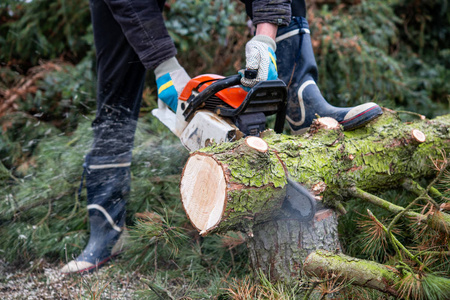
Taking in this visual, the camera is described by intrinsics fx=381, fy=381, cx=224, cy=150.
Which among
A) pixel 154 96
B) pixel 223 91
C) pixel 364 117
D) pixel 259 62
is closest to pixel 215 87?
pixel 223 91

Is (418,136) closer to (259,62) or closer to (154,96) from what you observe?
(259,62)

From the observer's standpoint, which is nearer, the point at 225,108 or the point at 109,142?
the point at 225,108

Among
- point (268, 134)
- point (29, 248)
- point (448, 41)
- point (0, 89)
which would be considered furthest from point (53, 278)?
point (448, 41)

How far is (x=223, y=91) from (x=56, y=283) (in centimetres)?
123

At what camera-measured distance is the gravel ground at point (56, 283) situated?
1.71m

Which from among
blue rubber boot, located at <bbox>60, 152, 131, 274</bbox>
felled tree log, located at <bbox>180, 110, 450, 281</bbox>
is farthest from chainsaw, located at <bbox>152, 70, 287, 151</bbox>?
blue rubber boot, located at <bbox>60, 152, 131, 274</bbox>

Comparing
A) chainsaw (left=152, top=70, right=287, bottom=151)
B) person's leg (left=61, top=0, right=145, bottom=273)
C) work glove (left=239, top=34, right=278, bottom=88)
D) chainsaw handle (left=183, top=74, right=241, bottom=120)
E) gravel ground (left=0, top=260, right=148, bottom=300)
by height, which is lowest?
gravel ground (left=0, top=260, right=148, bottom=300)

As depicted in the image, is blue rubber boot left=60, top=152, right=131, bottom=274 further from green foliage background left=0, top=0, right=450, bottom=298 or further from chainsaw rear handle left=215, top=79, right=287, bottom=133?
chainsaw rear handle left=215, top=79, right=287, bottom=133

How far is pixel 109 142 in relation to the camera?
Answer: 2127mm

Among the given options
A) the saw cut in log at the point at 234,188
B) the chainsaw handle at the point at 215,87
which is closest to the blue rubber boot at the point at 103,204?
the chainsaw handle at the point at 215,87

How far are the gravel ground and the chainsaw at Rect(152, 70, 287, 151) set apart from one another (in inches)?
29.0

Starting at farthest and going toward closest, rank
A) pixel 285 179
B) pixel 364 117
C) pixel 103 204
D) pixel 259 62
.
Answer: pixel 103 204
pixel 364 117
pixel 259 62
pixel 285 179

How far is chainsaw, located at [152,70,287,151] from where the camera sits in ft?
4.83

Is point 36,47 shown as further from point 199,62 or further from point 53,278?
point 53,278
